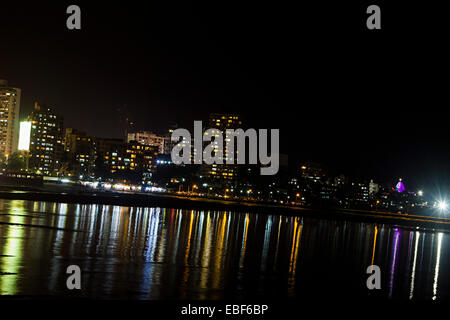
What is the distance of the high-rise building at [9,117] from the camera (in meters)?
188

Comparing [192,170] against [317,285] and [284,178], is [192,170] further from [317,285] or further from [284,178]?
[317,285]

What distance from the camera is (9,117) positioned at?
19200cm

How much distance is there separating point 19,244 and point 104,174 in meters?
156

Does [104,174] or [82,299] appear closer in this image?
[82,299]

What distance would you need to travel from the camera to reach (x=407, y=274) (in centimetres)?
2467

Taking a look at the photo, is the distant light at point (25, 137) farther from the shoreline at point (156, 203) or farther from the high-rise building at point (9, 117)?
the shoreline at point (156, 203)

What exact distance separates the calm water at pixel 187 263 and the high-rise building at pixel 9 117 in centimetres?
16694

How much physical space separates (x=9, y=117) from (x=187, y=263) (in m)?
190

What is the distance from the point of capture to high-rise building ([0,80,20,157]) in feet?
617

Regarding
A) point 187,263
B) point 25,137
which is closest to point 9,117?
point 25,137

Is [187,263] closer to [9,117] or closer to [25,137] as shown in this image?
[25,137]

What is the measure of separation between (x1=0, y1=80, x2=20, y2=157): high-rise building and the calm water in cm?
16694
